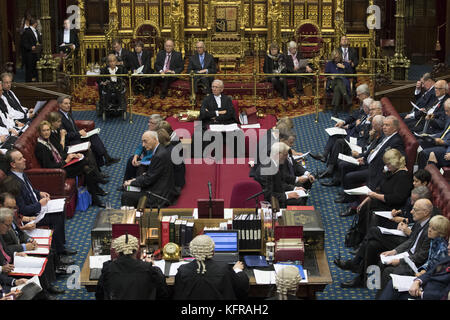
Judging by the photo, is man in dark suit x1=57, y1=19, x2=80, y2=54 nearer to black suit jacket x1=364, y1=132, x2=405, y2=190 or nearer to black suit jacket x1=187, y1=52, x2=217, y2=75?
black suit jacket x1=187, y1=52, x2=217, y2=75

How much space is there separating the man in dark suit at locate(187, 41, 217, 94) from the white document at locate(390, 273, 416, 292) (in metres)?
9.14

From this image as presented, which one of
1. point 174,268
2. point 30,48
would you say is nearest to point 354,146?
point 174,268

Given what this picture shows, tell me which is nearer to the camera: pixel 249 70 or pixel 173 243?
pixel 173 243

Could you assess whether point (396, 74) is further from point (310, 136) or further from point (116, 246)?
point (116, 246)

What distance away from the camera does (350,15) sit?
2102cm

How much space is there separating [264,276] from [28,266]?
8.17 feet

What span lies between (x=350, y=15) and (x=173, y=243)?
44.7 ft

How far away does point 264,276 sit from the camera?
8.24 m

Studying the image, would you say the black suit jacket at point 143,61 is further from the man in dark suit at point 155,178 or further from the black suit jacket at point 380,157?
the black suit jacket at point 380,157

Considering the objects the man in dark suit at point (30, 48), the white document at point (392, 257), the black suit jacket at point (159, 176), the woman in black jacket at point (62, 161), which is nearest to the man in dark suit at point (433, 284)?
the white document at point (392, 257)

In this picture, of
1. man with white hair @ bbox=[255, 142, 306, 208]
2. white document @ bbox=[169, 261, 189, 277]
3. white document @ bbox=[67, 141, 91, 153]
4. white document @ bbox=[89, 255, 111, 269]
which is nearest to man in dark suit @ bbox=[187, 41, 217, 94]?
white document @ bbox=[67, 141, 91, 153]

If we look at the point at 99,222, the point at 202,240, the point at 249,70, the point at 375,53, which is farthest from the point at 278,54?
the point at 202,240

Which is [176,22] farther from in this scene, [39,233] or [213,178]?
[39,233]

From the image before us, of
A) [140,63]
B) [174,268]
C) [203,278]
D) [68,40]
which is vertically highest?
[68,40]
